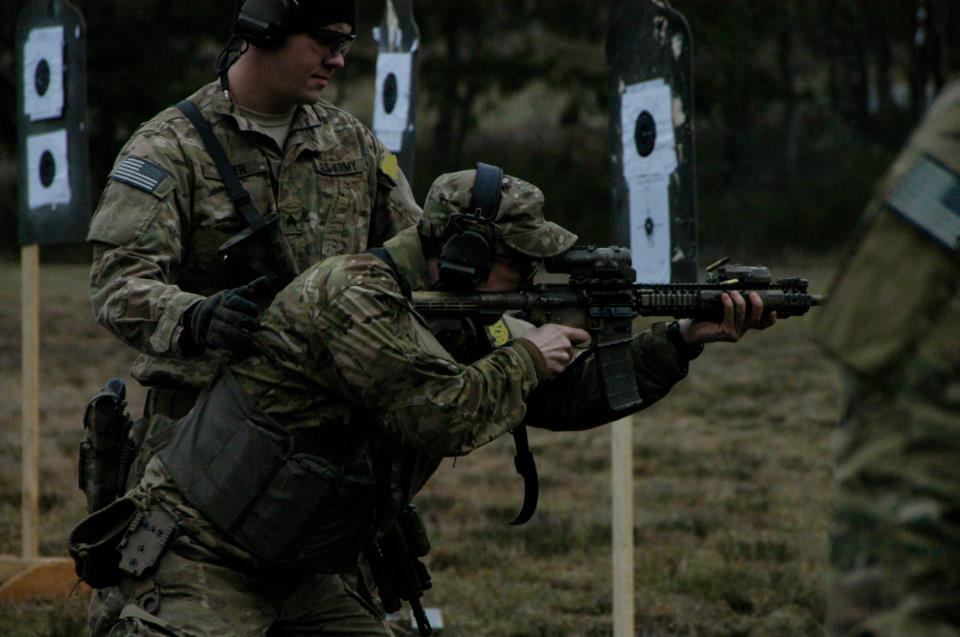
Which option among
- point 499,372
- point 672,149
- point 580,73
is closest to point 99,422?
point 499,372

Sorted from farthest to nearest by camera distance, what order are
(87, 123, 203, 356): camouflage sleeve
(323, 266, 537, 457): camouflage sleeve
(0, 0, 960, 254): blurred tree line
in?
(0, 0, 960, 254): blurred tree line
(87, 123, 203, 356): camouflage sleeve
(323, 266, 537, 457): camouflage sleeve

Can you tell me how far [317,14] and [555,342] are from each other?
43.1 inches

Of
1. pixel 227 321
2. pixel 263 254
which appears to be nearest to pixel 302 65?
pixel 263 254

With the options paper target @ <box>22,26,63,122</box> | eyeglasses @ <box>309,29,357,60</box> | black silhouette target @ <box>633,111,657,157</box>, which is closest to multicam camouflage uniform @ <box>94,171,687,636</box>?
eyeglasses @ <box>309,29,357,60</box>

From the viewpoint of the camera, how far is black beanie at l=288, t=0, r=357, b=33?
411 centimetres

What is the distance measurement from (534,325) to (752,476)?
21.3 ft

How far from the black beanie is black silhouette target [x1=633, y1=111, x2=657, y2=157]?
1631 mm

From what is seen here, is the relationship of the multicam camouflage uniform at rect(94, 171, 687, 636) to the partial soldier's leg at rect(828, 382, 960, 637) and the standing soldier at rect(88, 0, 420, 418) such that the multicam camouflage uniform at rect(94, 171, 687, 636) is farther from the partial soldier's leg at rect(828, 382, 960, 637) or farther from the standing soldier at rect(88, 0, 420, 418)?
the partial soldier's leg at rect(828, 382, 960, 637)

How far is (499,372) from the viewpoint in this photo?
3.59m

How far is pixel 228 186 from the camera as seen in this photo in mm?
4066

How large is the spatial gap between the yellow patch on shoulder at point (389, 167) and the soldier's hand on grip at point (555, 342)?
804 mm

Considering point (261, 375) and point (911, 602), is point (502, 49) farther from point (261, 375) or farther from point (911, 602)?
point (911, 602)

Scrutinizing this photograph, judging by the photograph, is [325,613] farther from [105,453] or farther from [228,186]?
[228,186]

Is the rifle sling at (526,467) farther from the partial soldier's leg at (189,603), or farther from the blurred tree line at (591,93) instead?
the blurred tree line at (591,93)
